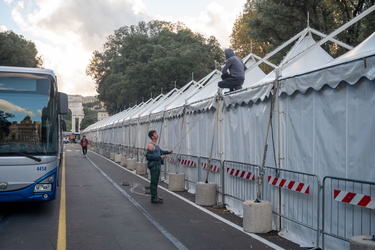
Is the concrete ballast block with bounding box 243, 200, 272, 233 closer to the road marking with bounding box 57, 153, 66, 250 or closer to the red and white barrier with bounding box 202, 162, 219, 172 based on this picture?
the road marking with bounding box 57, 153, 66, 250

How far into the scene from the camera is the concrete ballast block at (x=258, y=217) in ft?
25.2

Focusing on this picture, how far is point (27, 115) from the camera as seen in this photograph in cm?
909

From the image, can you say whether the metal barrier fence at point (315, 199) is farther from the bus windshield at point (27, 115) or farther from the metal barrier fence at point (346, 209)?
the bus windshield at point (27, 115)

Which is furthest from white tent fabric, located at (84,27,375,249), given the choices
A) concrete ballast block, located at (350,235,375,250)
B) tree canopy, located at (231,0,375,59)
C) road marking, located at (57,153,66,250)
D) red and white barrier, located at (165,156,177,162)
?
tree canopy, located at (231,0,375,59)

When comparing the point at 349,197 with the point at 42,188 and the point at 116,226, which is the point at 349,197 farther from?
the point at 42,188

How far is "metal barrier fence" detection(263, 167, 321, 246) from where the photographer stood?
22.1ft

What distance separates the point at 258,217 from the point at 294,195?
80cm

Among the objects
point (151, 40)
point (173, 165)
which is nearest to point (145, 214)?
point (173, 165)

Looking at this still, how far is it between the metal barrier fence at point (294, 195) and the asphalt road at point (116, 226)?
77 centimetres

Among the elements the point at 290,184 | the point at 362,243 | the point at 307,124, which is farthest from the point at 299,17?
the point at 362,243

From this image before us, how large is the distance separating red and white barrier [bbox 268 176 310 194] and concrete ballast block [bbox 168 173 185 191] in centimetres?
613

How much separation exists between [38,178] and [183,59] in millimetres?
37287

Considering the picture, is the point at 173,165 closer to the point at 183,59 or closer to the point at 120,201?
the point at 120,201

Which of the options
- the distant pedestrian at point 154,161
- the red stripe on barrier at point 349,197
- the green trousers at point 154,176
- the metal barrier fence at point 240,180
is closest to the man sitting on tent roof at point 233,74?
the metal barrier fence at point 240,180
